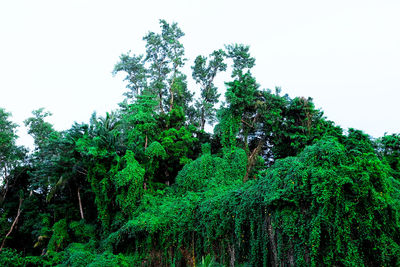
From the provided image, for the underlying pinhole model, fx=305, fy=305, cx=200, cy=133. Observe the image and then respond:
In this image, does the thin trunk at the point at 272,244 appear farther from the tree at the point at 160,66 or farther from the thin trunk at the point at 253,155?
the tree at the point at 160,66

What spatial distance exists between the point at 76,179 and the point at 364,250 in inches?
655

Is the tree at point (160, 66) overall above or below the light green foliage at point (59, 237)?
above

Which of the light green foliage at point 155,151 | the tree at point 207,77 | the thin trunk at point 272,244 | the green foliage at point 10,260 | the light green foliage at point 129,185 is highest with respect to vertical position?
the tree at point 207,77

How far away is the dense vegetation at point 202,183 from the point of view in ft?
22.6

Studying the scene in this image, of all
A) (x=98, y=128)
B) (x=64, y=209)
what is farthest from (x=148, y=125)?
(x=64, y=209)

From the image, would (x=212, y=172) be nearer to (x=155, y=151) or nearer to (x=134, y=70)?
(x=155, y=151)

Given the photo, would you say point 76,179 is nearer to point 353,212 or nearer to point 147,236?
point 147,236

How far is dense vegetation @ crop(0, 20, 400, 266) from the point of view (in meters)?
6.88

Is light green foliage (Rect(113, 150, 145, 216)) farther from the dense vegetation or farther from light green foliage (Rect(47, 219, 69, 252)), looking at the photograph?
light green foliage (Rect(47, 219, 69, 252))

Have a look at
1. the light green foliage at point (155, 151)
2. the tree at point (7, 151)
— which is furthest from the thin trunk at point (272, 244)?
the tree at point (7, 151)

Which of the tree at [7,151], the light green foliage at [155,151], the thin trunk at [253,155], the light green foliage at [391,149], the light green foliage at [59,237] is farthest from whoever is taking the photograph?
the tree at [7,151]

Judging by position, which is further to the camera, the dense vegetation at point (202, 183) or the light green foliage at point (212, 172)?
the light green foliage at point (212, 172)

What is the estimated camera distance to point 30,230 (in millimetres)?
20625

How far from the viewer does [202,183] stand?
14328mm
